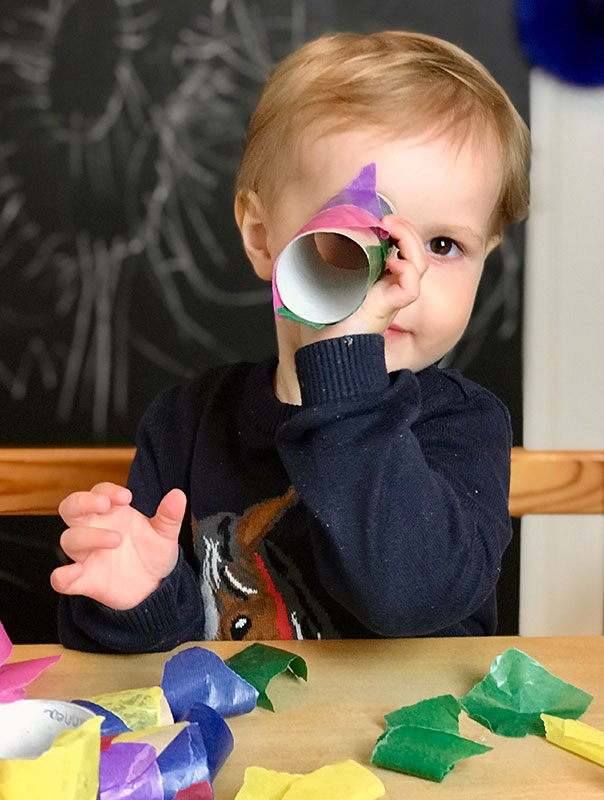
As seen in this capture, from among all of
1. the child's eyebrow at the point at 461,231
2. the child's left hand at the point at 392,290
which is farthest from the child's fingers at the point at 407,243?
the child's eyebrow at the point at 461,231

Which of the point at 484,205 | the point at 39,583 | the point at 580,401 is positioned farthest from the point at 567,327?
the point at 39,583

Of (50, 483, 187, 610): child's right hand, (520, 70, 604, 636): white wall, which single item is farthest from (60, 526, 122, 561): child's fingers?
(520, 70, 604, 636): white wall

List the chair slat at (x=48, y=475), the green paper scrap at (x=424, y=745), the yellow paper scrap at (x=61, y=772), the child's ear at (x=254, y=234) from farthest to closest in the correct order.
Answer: the chair slat at (x=48, y=475) → the child's ear at (x=254, y=234) → the green paper scrap at (x=424, y=745) → the yellow paper scrap at (x=61, y=772)

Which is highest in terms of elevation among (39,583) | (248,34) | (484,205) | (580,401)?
(248,34)

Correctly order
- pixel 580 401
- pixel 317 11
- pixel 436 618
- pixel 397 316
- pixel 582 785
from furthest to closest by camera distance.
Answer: pixel 580 401, pixel 317 11, pixel 397 316, pixel 436 618, pixel 582 785

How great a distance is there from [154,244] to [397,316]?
2.77ft

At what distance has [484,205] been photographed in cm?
91

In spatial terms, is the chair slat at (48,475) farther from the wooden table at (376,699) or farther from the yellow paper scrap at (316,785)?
the yellow paper scrap at (316,785)

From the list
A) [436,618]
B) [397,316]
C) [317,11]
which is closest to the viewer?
[436,618]

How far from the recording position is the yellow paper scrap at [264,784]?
50 centimetres

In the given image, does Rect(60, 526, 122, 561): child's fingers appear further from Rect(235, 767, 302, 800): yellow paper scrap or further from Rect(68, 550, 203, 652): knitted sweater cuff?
Rect(235, 767, 302, 800): yellow paper scrap

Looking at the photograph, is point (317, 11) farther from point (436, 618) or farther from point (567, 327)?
point (436, 618)

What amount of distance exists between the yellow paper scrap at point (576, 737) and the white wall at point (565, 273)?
113 centimetres

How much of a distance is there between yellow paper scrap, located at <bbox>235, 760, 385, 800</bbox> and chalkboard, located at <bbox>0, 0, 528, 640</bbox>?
1.15 metres
